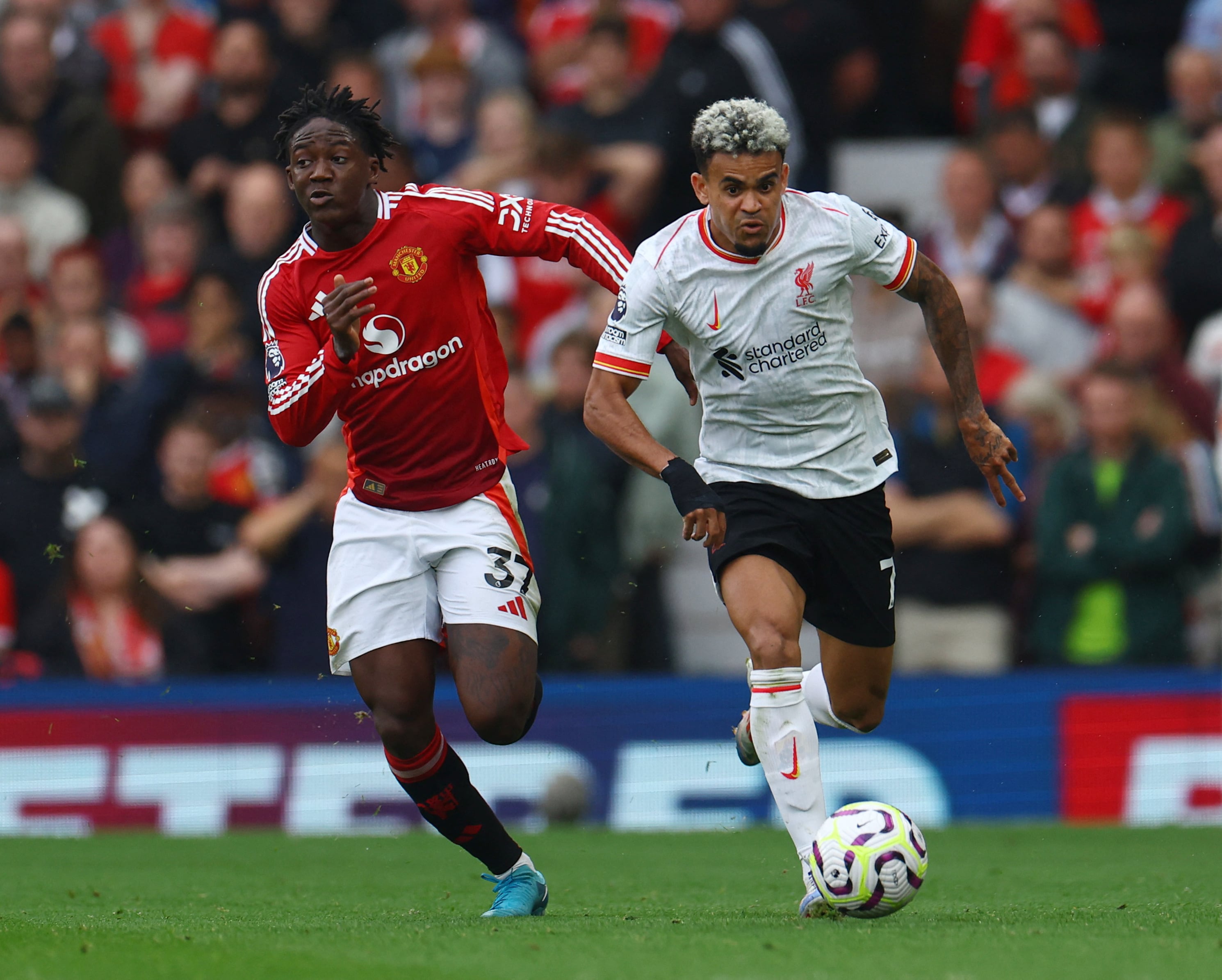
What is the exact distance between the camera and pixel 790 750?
5578mm

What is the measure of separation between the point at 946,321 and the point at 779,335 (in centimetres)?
65

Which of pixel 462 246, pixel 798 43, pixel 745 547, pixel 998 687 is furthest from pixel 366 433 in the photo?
pixel 798 43

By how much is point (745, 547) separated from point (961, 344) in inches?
42.6

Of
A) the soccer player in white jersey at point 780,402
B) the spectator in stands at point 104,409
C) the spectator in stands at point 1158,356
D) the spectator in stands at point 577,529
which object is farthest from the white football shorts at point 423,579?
the spectator in stands at point 1158,356

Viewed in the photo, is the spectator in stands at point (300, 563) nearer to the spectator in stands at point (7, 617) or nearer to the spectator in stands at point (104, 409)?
the spectator in stands at point (104, 409)

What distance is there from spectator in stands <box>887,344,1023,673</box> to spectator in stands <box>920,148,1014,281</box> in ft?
4.40

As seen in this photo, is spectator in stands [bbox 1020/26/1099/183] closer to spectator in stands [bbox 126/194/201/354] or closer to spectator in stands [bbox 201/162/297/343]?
spectator in stands [bbox 201/162/297/343]

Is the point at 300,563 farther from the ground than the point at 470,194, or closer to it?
closer to it

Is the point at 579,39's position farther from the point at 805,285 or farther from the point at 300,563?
the point at 805,285

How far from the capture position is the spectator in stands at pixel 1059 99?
11.4 meters

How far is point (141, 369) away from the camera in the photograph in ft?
36.4

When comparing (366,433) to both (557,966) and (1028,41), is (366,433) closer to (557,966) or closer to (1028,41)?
(557,966)

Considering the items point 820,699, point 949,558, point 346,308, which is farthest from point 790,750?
point 949,558

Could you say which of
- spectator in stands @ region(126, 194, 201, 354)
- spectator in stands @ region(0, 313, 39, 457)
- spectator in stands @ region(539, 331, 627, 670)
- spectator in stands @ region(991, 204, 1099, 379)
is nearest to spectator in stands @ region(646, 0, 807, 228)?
spectator in stands @ region(991, 204, 1099, 379)
